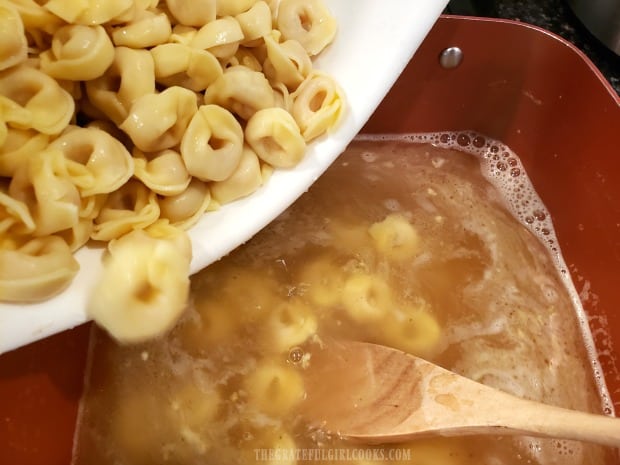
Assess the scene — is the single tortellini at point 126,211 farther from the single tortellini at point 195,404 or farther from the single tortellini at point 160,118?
the single tortellini at point 195,404

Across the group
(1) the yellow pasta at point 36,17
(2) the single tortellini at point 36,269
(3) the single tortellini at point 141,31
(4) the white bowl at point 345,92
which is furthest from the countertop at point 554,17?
(2) the single tortellini at point 36,269

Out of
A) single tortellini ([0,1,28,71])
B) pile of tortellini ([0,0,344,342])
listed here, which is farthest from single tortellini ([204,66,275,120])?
single tortellini ([0,1,28,71])

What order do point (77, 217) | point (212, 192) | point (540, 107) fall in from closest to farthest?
point (77, 217), point (212, 192), point (540, 107)

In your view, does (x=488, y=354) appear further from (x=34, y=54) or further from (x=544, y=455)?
(x=34, y=54)

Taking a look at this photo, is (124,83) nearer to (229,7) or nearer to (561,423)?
(229,7)

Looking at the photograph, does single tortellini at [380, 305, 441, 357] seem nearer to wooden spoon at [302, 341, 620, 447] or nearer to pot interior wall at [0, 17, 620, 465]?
wooden spoon at [302, 341, 620, 447]

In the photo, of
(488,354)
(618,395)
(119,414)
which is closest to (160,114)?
(119,414)
